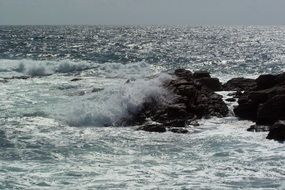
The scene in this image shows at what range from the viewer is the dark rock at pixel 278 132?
58.2 feet

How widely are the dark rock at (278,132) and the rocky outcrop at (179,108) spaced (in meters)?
3.45

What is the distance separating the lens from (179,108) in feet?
71.6

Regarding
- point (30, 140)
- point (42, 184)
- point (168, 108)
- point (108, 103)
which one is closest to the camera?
point (42, 184)

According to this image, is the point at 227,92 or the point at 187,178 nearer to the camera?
the point at 187,178

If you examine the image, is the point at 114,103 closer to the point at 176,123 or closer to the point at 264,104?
the point at 176,123

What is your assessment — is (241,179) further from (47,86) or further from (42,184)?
(47,86)

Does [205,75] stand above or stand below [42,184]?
above

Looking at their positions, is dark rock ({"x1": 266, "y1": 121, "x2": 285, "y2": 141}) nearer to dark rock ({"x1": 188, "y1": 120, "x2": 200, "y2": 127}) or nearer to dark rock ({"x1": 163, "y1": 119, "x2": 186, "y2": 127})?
A: dark rock ({"x1": 188, "y1": 120, "x2": 200, "y2": 127})

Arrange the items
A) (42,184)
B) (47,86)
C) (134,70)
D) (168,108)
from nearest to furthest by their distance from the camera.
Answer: (42,184) < (168,108) < (47,86) < (134,70)

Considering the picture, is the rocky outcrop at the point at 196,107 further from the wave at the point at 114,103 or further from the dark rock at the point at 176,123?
the wave at the point at 114,103

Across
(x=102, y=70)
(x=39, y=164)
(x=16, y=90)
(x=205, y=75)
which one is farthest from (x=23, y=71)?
(x=39, y=164)

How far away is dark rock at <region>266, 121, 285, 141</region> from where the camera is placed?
17.7m

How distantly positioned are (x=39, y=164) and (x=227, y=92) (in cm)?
1671

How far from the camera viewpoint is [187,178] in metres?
13.5
